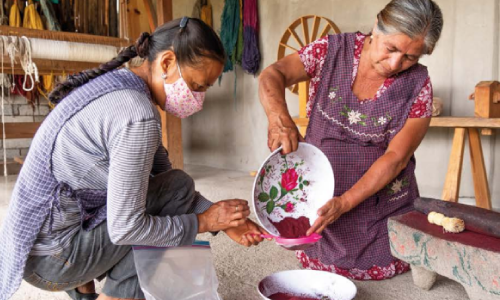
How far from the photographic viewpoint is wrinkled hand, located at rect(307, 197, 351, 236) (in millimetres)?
1485

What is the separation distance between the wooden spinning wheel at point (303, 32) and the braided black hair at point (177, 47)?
304 centimetres

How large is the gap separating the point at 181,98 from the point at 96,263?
54 centimetres

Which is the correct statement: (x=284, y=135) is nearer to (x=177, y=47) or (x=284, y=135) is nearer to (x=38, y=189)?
(x=177, y=47)

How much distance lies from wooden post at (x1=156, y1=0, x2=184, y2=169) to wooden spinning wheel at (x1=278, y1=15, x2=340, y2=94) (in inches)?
49.3

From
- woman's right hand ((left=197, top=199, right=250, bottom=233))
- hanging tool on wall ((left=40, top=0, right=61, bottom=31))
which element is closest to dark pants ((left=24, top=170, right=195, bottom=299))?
woman's right hand ((left=197, top=199, right=250, bottom=233))

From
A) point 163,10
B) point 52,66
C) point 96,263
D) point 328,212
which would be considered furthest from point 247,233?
point 163,10

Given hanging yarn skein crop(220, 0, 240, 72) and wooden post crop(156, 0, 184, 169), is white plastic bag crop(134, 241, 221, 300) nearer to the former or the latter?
wooden post crop(156, 0, 184, 169)

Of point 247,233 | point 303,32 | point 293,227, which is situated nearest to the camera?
point 247,233

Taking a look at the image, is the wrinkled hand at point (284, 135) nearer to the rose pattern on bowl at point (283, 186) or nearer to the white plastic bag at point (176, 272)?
the rose pattern on bowl at point (283, 186)

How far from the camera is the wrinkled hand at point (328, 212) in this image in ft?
4.87

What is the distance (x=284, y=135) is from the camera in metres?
1.41

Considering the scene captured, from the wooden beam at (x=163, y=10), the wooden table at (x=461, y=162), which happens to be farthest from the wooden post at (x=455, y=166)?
the wooden beam at (x=163, y=10)

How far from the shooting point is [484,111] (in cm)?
274

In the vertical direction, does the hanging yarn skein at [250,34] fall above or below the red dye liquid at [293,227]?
above
